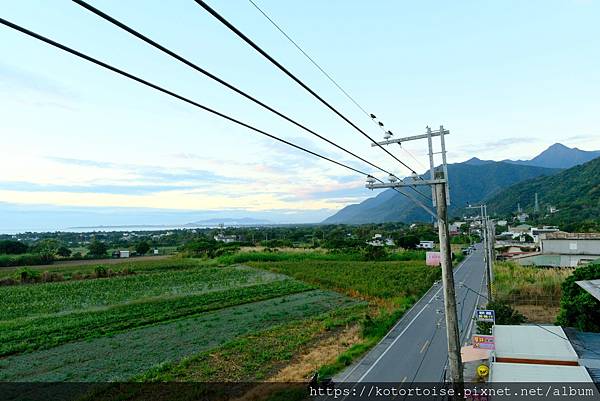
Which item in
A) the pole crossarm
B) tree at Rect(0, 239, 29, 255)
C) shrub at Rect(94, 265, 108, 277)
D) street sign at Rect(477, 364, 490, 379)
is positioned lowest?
street sign at Rect(477, 364, 490, 379)

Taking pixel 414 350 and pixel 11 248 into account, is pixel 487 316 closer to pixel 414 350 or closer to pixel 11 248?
pixel 414 350

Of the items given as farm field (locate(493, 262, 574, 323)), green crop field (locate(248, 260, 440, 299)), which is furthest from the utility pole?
green crop field (locate(248, 260, 440, 299))

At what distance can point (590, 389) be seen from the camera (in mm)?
11250

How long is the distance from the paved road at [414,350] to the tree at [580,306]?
560cm

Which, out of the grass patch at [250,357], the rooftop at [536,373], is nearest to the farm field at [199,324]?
the grass patch at [250,357]

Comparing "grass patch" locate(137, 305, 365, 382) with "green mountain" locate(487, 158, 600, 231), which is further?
"green mountain" locate(487, 158, 600, 231)

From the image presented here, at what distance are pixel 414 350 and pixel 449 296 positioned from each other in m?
12.2

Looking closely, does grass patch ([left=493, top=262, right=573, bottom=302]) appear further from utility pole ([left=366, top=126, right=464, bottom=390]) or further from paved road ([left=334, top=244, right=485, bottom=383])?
utility pole ([left=366, top=126, right=464, bottom=390])

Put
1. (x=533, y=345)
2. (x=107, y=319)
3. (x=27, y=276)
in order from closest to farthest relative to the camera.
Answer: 1. (x=533, y=345)
2. (x=107, y=319)
3. (x=27, y=276)

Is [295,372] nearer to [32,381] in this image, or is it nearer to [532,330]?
[532,330]

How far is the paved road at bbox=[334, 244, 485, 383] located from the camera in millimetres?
18297

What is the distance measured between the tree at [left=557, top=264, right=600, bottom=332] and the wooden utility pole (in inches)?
542

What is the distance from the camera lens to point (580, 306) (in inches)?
845

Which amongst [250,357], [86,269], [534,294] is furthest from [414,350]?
[86,269]
